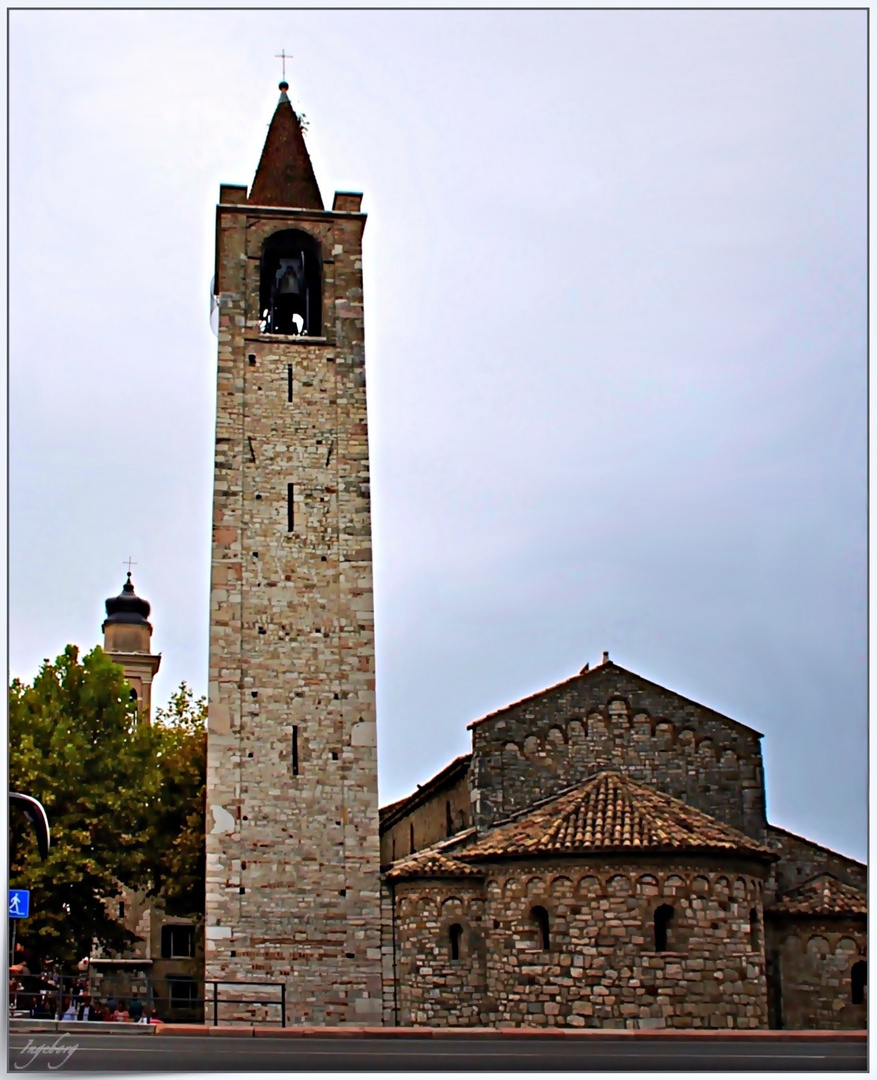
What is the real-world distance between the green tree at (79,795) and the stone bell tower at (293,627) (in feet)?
15.9

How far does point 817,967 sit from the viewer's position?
22891 mm

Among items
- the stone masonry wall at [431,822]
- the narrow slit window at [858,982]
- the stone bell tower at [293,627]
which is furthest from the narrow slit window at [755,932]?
the stone bell tower at [293,627]

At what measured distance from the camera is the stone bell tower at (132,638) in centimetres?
5091

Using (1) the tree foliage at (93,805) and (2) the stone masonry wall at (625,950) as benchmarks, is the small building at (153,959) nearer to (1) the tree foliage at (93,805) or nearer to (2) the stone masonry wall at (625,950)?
(1) the tree foliage at (93,805)

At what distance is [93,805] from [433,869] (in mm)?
8273

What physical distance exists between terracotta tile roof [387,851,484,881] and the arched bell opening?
1107 centimetres

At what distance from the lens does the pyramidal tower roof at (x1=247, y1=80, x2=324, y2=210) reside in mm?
29688

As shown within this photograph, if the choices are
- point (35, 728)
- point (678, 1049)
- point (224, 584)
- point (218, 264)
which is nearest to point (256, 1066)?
point (678, 1049)

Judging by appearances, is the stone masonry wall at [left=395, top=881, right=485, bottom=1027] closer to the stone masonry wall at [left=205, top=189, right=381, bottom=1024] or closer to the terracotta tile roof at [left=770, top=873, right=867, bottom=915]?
the stone masonry wall at [left=205, top=189, right=381, bottom=1024]

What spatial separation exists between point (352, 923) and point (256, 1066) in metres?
9.11

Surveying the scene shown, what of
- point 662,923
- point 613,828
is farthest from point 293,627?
point 662,923

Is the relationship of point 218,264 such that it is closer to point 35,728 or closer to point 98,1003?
point 35,728

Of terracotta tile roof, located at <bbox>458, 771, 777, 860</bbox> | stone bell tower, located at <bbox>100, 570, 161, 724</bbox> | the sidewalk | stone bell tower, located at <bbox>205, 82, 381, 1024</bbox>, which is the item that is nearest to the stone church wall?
terracotta tile roof, located at <bbox>458, 771, 777, 860</bbox>

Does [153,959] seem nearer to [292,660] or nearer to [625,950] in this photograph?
[292,660]
